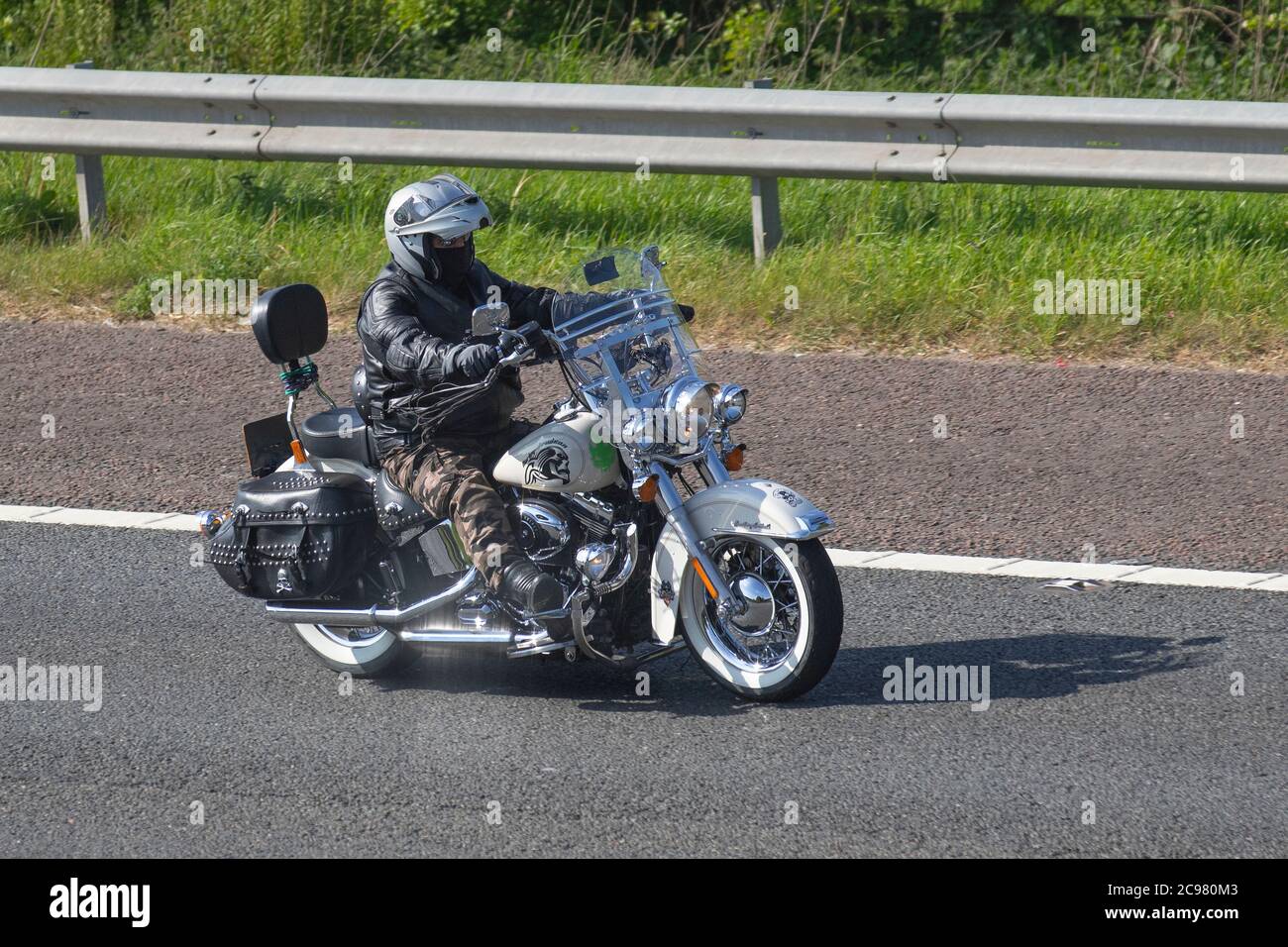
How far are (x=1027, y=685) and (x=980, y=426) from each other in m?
2.67

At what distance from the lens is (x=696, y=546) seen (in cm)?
536

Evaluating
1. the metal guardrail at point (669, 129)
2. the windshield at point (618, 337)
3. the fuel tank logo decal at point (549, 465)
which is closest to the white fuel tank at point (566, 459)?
the fuel tank logo decal at point (549, 465)

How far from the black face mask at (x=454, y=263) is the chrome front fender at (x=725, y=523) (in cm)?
108

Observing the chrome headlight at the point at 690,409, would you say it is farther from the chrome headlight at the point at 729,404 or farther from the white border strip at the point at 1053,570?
the white border strip at the point at 1053,570

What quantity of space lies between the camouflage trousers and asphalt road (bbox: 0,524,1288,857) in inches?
19.8

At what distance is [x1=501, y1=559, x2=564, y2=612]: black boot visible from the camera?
17.8ft

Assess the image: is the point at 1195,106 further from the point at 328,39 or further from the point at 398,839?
the point at 328,39

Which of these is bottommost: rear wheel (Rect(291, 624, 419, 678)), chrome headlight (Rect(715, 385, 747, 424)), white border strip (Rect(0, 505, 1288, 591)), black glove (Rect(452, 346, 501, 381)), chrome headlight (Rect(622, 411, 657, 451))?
rear wheel (Rect(291, 624, 419, 678))

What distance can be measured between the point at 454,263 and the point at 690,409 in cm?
100

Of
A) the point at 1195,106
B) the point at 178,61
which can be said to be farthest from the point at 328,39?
the point at 1195,106

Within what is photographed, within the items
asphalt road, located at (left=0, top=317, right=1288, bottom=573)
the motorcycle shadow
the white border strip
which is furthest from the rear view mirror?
asphalt road, located at (left=0, top=317, right=1288, bottom=573)

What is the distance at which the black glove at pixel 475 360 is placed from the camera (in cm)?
525

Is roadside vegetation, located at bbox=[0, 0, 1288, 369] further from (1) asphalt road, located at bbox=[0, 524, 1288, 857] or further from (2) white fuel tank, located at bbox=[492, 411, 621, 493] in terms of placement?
(2) white fuel tank, located at bbox=[492, 411, 621, 493]

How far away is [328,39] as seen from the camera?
13727 millimetres
